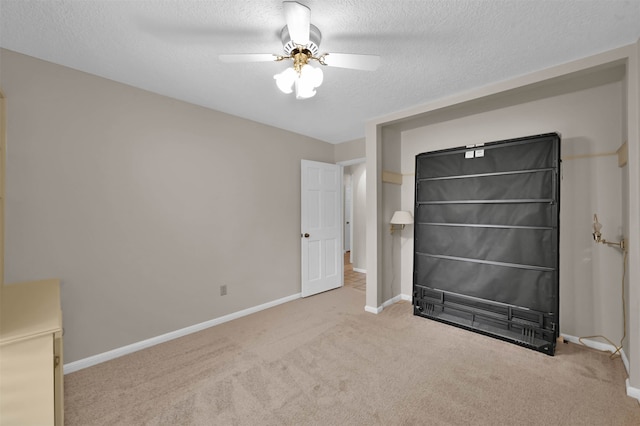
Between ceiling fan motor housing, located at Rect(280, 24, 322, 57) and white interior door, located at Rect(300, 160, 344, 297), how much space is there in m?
2.26

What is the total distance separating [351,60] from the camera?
5.61 feet

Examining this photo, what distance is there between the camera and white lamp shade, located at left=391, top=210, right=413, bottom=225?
346cm

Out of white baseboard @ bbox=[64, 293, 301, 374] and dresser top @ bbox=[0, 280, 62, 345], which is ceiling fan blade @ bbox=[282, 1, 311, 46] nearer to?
dresser top @ bbox=[0, 280, 62, 345]

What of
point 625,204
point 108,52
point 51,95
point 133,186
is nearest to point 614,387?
point 625,204

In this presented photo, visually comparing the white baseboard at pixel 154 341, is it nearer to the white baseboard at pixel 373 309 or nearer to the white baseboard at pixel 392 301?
the white baseboard at pixel 373 309

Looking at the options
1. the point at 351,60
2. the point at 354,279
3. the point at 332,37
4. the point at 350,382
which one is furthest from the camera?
the point at 354,279

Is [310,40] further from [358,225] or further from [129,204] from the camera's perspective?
[358,225]

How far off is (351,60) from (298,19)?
17.0 inches

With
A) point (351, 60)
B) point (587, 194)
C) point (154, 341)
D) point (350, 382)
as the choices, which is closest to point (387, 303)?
point (350, 382)

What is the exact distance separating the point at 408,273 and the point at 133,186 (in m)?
3.45

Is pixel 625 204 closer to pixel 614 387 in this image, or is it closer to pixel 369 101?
pixel 614 387

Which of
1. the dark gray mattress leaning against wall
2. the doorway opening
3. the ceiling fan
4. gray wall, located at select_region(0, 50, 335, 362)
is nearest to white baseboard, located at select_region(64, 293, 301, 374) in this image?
gray wall, located at select_region(0, 50, 335, 362)

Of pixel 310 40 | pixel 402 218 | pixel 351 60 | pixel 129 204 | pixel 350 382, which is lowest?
pixel 350 382

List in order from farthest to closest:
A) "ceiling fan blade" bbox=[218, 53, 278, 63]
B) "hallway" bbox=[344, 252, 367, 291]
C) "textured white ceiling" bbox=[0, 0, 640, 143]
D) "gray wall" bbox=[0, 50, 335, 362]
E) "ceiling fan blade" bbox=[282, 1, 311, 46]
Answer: "hallway" bbox=[344, 252, 367, 291] < "gray wall" bbox=[0, 50, 335, 362] < "ceiling fan blade" bbox=[218, 53, 278, 63] < "textured white ceiling" bbox=[0, 0, 640, 143] < "ceiling fan blade" bbox=[282, 1, 311, 46]
